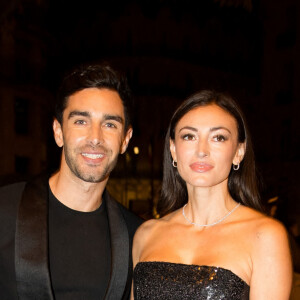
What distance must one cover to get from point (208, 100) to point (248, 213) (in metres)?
0.74

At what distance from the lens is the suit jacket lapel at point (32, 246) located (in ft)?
8.09

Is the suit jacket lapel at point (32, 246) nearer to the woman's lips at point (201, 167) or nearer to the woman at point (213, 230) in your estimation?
the woman at point (213, 230)

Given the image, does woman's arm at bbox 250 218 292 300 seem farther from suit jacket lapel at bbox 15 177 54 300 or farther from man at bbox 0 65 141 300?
suit jacket lapel at bbox 15 177 54 300

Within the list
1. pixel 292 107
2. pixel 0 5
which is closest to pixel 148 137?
pixel 292 107

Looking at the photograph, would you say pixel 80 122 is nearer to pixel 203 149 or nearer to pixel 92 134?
pixel 92 134

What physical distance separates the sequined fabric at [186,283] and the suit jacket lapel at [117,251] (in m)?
0.11

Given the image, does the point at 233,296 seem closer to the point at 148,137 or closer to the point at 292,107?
the point at 148,137

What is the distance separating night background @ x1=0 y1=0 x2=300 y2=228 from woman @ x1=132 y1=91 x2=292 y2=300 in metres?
11.2

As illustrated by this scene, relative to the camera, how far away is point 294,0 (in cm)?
1650

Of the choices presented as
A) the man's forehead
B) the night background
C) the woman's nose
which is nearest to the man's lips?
the man's forehead

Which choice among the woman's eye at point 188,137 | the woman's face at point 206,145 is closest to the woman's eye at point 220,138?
the woman's face at point 206,145

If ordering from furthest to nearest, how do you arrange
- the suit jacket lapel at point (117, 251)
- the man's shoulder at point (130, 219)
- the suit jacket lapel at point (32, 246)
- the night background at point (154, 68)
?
the night background at point (154, 68)
the man's shoulder at point (130, 219)
the suit jacket lapel at point (117, 251)
the suit jacket lapel at point (32, 246)

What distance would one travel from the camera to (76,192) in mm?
2867

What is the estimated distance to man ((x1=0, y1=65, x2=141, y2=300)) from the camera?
254 cm
